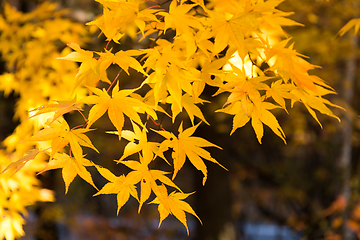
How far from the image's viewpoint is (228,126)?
17.0 feet

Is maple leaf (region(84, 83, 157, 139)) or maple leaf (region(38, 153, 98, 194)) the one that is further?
maple leaf (region(38, 153, 98, 194))

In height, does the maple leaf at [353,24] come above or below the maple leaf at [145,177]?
above

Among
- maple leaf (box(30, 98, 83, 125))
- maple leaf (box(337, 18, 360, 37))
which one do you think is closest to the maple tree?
maple leaf (box(30, 98, 83, 125))

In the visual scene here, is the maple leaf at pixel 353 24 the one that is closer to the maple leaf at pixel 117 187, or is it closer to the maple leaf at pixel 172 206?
the maple leaf at pixel 172 206

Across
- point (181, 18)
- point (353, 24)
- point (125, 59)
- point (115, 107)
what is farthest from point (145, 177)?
point (353, 24)

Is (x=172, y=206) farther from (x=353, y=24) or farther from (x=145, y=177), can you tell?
(x=353, y=24)

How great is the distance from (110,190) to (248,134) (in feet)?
24.7

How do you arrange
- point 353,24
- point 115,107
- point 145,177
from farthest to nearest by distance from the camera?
point 353,24
point 145,177
point 115,107

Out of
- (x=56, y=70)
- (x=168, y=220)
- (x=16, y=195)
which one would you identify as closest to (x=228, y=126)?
(x=56, y=70)

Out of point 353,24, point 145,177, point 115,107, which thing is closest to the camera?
point 115,107

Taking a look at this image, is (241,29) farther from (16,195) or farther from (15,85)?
(15,85)

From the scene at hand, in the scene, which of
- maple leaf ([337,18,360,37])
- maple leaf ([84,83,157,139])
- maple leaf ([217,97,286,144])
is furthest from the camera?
maple leaf ([337,18,360,37])

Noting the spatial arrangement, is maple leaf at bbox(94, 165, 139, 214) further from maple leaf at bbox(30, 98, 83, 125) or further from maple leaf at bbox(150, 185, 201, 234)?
maple leaf at bbox(30, 98, 83, 125)

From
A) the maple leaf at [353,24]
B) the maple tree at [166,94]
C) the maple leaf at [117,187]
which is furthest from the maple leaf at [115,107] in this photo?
the maple leaf at [353,24]
